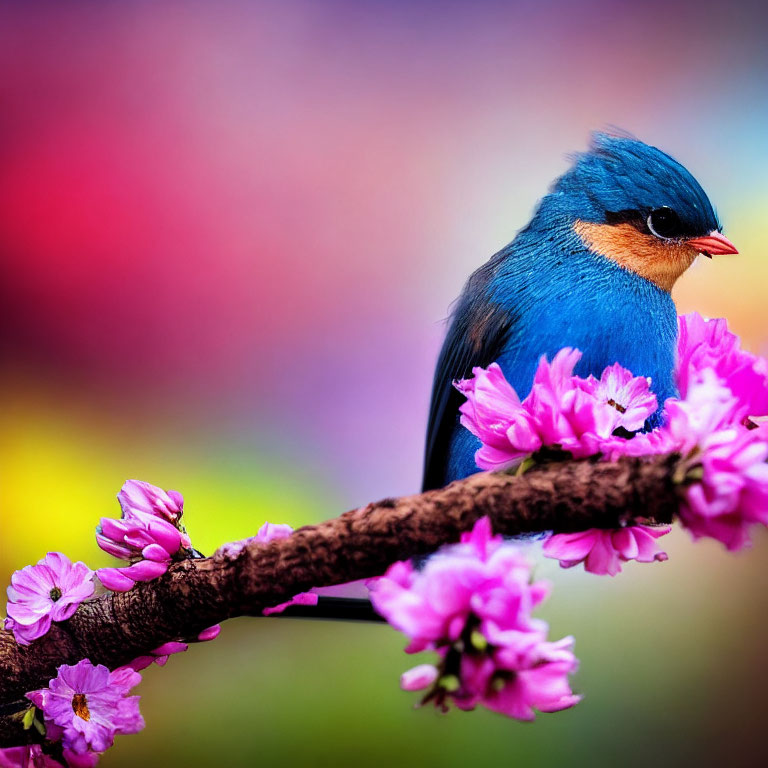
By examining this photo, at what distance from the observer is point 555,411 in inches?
22.5

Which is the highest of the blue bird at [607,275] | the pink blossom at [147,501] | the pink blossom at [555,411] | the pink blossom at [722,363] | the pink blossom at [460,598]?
the blue bird at [607,275]

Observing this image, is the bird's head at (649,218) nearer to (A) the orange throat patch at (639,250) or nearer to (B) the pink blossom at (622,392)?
(A) the orange throat patch at (639,250)

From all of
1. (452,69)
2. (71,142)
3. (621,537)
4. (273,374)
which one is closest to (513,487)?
(621,537)

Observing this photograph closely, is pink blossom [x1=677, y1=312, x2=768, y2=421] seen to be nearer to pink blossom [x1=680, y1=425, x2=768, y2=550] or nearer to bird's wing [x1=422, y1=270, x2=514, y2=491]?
pink blossom [x1=680, y1=425, x2=768, y2=550]

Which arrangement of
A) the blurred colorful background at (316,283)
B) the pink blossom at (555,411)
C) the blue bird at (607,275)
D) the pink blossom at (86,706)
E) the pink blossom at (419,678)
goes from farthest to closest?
the blurred colorful background at (316,283)
the blue bird at (607,275)
the pink blossom at (86,706)
the pink blossom at (555,411)
the pink blossom at (419,678)

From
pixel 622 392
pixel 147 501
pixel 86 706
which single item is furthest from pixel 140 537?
pixel 622 392

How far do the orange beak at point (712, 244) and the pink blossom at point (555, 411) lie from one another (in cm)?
32

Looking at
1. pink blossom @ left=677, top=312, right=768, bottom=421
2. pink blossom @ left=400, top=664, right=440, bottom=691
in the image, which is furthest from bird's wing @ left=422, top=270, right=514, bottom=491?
pink blossom @ left=400, top=664, right=440, bottom=691

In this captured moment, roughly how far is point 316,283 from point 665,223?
465 mm

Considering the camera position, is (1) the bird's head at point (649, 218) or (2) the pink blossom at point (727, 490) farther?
(1) the bird's head at point (649, 218)

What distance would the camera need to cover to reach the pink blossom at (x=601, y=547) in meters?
0.59

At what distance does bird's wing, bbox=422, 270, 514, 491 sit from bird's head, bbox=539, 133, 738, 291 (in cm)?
13

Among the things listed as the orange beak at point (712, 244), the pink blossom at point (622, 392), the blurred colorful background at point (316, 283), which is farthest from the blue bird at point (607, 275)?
the pink blossom at point (622, 392)

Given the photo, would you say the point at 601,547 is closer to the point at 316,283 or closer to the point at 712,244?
the point at 712,244
